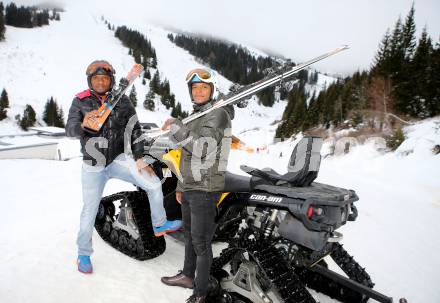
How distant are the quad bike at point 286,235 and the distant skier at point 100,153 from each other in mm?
449

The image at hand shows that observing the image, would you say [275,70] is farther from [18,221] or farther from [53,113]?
[53,113]

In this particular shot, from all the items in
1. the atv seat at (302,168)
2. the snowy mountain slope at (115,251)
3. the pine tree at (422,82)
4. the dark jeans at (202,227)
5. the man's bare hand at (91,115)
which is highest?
the pine tree at (422,82)

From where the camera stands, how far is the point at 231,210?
11.3 ft

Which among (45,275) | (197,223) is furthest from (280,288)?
(45,275)

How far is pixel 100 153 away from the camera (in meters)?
3.63

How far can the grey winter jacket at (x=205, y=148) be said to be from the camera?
2.93 m

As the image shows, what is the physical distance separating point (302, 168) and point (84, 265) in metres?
2.80

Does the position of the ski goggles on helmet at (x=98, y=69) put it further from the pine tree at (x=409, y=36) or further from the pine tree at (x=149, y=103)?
the pine tree at (x=149, y=103)

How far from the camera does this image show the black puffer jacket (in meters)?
3.52

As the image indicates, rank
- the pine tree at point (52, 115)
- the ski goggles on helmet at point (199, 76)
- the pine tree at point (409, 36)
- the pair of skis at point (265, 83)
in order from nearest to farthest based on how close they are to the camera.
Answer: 1. the ski goggles on helmet at point (199, 76)
2. the pair of skis at point (265, 83)
3. the pine tree at point (409, 36)
4. the pine tree at point (52, 115)

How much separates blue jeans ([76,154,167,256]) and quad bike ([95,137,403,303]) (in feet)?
1.41

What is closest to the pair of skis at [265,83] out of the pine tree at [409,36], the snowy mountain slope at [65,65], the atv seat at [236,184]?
the atv seat at [236,184]

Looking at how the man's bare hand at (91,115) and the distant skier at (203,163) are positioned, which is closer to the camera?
the distant skier at (203,163)

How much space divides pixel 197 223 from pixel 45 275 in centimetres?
200
